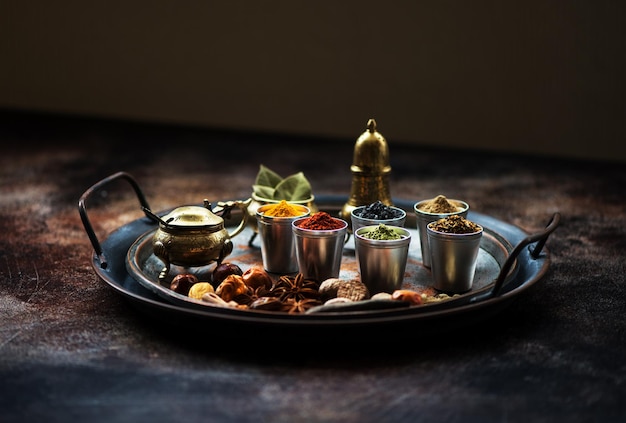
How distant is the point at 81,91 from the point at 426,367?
4.04 m

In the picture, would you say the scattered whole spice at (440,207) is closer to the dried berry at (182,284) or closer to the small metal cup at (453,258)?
the small metal cup at (453,258)

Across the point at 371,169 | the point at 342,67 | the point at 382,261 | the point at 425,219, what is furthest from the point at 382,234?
the point at 342,67

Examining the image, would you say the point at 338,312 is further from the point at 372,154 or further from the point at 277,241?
the point at 372,154

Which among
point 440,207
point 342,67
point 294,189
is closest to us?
point 440,207

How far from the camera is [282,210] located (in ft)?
A: 6.26

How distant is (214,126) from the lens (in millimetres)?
4938

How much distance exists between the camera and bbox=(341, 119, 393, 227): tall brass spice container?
2.02 meters

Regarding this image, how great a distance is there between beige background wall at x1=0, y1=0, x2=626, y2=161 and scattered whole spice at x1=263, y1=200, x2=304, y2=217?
8.51 ft

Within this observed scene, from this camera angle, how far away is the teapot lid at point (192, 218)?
1839 millimetres

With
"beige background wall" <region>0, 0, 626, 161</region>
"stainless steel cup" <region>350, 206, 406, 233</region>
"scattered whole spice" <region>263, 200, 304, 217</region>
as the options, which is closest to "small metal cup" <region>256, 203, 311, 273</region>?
"scattered whole spice" <region>263, 200, 304, 217</region>

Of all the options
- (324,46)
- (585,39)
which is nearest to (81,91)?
(324,46)

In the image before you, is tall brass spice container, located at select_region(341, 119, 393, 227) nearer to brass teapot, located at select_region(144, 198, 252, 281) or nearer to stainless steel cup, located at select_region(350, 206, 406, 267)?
stainless steel cup, located at select_region(350, 206, 406, 267)

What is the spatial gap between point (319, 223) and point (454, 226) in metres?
0.29

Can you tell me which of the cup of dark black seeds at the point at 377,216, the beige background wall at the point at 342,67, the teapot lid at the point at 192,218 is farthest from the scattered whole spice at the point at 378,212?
the beige background wall at the point at 342,67
